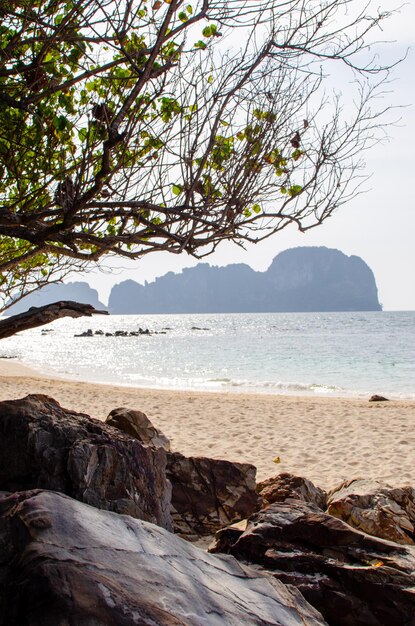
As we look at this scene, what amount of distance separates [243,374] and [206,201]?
2728cm

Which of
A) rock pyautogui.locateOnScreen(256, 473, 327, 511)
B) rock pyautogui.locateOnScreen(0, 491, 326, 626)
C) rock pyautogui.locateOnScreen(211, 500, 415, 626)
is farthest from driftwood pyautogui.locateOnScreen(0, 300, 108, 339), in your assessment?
rock pyautogui.locateOnScreen(256, 473, 327, 511)

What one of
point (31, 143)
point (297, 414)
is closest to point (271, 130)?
point (31, 143)

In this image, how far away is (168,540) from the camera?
112 inches

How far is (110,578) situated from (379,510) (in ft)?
12.2

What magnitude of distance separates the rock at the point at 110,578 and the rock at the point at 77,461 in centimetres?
65

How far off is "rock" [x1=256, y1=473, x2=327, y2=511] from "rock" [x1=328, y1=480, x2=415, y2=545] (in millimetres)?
140

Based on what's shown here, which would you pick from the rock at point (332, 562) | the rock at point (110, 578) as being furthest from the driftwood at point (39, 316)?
the rock at point (332, 562)

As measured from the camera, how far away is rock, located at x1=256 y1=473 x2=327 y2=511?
226 inches

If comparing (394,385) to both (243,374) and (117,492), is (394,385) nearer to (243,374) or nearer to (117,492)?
(243,374)

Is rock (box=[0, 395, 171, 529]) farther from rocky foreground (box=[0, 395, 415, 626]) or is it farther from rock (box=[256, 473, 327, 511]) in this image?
rock (box=[256, 473, 327, 511])

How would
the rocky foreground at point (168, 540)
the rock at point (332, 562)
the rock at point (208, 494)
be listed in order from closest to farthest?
the rocky foreground at point (168, 540) < the rock at point (332, 562) < the rock at point (208, 494)

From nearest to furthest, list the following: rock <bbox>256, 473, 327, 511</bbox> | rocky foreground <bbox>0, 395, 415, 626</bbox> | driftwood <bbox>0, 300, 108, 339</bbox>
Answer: rocky foreground <bbox>0, 395, 415, 626</bbox>
driftwood <bbox>0, 300, 108, 339</bbox>
rock <bbox>256, 473, 327, 511</bbox>

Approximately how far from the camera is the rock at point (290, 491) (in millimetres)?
5749

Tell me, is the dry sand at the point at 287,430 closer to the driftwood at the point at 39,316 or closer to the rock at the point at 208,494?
the rock at the point at 208,494
